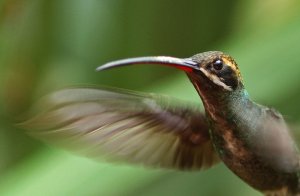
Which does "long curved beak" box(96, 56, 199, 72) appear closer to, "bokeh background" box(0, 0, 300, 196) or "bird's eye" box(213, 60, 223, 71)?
"bird's eye" box(213, 60, 223, 71)

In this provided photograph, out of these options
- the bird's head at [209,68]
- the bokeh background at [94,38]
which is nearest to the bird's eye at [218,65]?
the bird's head at [209,68]

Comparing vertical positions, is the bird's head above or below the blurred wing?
above

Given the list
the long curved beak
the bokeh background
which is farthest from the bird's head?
the bokeh background

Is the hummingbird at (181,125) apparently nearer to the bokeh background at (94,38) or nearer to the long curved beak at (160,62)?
the long curved beak at (160,62)

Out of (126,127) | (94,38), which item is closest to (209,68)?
(126,127)

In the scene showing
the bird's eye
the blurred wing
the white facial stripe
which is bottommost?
the blurred wing

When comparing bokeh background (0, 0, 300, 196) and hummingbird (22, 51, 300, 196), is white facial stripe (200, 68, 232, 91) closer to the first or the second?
hummingbird (22, 51, 300, 196)

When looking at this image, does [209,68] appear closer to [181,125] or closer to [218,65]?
[218,65]

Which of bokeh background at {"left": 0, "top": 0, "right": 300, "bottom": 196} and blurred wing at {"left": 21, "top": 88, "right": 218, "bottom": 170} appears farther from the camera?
bokeh background at {"left": 0, "top": 0, "right": 300, "bottom": 196}
